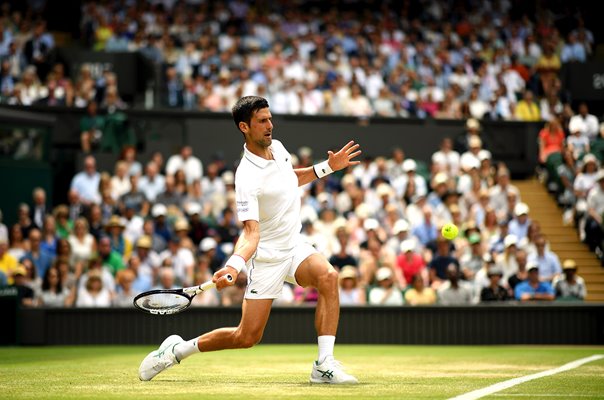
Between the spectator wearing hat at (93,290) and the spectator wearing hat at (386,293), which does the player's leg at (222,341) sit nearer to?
the spectator wearing hat at (93,290)

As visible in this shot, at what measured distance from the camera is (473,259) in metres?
17.8

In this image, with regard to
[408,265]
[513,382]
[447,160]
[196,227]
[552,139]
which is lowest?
[513,382]

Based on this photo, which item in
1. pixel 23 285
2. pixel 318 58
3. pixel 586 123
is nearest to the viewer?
pixel 23 285

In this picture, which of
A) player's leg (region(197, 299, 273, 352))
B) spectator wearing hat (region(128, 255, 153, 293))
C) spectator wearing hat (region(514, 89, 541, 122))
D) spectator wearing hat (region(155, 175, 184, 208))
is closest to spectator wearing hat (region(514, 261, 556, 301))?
spectator wearing hat (region(128, 255, 153, 293))

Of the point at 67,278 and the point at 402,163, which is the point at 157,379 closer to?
the point at 67,278

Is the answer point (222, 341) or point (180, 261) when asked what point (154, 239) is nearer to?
point (180, 261)

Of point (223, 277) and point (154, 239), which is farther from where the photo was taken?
point (154, 239)

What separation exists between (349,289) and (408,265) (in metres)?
1.17

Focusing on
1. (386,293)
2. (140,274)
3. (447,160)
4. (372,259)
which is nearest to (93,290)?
(140,274)

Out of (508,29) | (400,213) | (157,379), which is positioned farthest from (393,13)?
(157,379)

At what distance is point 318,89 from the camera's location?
78.7ft

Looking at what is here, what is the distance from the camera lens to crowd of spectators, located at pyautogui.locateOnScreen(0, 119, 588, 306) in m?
17.0

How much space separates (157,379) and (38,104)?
44.8 feet

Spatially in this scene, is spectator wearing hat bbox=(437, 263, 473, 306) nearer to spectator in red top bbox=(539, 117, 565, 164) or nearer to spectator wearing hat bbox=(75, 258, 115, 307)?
spectator wearing hat bbox=(75, 258, 115, 307)
